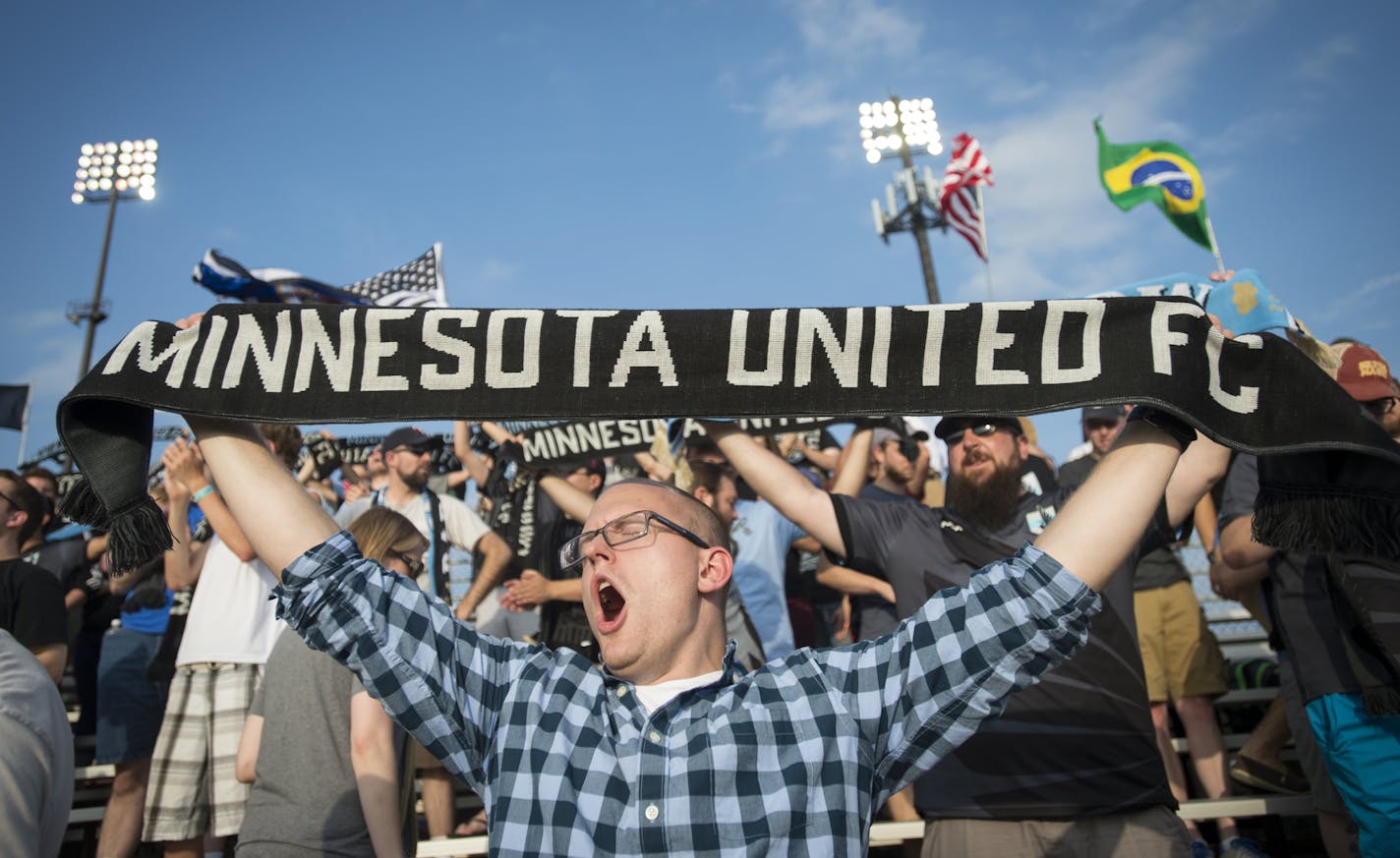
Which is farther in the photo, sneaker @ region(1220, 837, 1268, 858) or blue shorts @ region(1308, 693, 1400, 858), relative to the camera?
sneaker @ region(1220, 837, 1268, 858)

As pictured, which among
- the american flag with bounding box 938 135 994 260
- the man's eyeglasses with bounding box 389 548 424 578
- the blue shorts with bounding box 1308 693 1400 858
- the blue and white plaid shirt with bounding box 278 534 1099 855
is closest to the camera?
the blue and white plaid shirt with bounding box 278 534 1099 855

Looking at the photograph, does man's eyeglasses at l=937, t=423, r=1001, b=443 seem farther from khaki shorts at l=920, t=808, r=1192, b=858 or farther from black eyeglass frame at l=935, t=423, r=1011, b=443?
khaki shorts at l=920, t=808, r=1192, b=858

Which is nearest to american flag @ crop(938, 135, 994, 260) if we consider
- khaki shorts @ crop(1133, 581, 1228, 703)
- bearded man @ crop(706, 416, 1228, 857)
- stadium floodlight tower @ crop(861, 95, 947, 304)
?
stadium floodlight tower @ crop(861, 95, 947, 304)

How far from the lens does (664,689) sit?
2221 mm

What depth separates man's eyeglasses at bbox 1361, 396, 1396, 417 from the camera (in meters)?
3.48

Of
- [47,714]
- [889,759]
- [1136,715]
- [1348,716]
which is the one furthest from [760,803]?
[1348,716]

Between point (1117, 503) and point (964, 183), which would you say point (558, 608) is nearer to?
point (1117, 503)

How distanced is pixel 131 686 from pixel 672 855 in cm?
515

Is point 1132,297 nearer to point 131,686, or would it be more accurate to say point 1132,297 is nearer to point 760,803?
point 760,803

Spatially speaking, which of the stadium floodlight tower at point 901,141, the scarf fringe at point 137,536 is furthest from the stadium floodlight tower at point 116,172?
the scarf fringe at point 137,536

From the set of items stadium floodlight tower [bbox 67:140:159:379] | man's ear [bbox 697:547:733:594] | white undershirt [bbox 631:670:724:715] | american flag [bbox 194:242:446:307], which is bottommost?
white undershirt [bbox 631:670:724:715]

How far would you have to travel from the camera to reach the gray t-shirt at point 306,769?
3.24 meters

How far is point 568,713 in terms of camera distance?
6.89 ft

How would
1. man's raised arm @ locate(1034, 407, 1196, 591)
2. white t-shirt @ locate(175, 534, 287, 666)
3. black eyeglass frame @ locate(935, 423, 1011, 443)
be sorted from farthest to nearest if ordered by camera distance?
white t-shirt @ locate(175, 534, 287, 666) → black eyeglass frame @ locate(935, 423, 1011, 443) → man's raised arm @ locate(1034, 407, 1196, 591)
